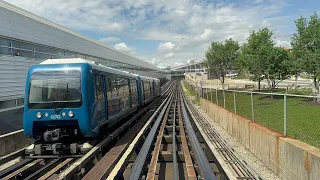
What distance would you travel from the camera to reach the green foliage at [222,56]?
57.3 meters

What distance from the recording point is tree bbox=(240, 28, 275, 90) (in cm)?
3963

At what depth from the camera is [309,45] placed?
31250 mm

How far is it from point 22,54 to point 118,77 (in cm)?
992

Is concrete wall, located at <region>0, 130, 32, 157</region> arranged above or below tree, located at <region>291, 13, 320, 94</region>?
below

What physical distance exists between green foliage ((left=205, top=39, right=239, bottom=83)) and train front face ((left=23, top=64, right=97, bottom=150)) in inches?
1971

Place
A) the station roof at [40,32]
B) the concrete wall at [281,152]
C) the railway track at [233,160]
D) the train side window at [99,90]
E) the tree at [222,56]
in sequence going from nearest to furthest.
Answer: the concrete wall at [281,152] → the railway track at [233,160] → the train side window at [99,90] → the station roof at [40,32] → the tree at [222,56]

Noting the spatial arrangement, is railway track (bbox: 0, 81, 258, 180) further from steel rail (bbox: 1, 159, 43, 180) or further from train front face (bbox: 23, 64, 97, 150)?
train front face (bbox: 23, 64, 97, 150)

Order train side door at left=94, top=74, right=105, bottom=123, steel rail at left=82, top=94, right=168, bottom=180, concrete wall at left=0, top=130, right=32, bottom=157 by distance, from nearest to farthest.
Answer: steel rail at left=82, top=94, right=168, bottom=180 → concrete wall at left=0, top=130, right=32, bottom=157 → train side door at left=94, top=74, right=105, bottom=123

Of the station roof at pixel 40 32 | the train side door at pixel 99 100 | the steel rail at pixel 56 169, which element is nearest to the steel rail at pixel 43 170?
the steel rail at pixel 56 169

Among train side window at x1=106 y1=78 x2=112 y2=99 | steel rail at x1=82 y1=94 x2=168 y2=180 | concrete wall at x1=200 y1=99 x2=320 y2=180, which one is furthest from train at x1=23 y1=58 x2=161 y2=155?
concrete wall at x1=200 y1=99 x2=320 y2=180

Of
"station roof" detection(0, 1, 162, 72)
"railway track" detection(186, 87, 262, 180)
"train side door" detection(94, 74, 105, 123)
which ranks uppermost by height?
"station roof" detection(0, 1, 162, 72)

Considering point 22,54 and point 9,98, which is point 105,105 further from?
point 22,54

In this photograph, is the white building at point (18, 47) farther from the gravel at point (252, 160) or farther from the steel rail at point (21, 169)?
the gravel at point (252, 160)

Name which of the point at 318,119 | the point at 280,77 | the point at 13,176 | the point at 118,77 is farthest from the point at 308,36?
the point at 13,176
